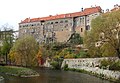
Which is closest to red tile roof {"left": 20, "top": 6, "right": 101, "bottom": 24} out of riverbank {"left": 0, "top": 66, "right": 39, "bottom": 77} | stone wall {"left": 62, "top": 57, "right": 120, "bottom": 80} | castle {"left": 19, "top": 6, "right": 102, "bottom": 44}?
castle {"left": 19, "top": 6, "right": 102, "bottom": 44}

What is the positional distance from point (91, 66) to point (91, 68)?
87 cm

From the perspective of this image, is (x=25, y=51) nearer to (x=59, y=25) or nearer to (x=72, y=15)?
(x=59, y=25)

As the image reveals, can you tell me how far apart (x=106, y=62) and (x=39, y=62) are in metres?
Answer: 37.9

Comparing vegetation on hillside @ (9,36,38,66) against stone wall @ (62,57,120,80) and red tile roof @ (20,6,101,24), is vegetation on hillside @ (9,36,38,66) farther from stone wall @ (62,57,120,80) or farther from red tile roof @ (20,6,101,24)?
red tile roof @ (20,6,101,24)

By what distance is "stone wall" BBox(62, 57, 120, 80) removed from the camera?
41600 millimetres

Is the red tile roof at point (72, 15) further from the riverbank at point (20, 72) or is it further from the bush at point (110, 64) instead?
the riverbank at point (20, 72)

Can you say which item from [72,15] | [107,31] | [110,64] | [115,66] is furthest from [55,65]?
[72,15]

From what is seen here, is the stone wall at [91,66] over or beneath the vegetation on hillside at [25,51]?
beneath

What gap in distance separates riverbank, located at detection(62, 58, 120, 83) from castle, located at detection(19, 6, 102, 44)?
31.1 metres

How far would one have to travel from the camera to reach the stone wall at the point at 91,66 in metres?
41.6

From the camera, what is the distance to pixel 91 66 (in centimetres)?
5494

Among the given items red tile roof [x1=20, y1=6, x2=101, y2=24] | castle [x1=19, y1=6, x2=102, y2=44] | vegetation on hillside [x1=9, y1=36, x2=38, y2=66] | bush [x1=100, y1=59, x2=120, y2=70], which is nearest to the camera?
bush [x1=100, y1=59, x2=120, y2=70]

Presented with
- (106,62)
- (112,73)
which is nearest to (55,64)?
(106,62)

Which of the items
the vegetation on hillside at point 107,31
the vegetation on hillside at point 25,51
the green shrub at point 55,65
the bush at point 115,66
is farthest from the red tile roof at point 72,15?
the bush at point 115,66
